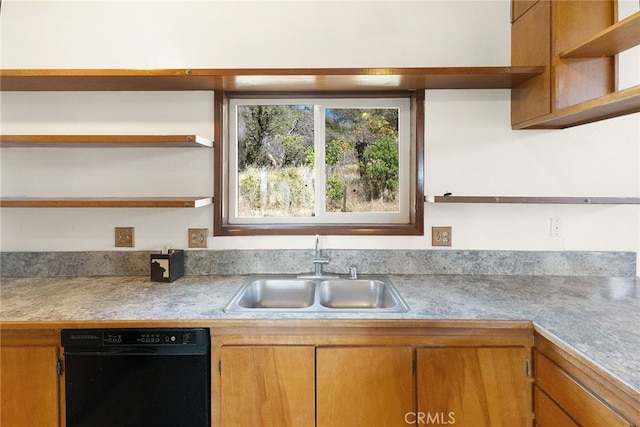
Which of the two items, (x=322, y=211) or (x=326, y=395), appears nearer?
(x=326, y=395)

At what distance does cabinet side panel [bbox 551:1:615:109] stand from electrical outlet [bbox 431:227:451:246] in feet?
2.57

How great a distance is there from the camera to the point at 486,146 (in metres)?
1.96

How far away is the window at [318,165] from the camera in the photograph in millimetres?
2092

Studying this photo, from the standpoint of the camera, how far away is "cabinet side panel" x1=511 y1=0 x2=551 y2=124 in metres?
1.63

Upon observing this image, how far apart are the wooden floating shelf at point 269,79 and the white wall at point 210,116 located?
0.11 m

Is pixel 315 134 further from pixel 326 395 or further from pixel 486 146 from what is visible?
pixel 326 395

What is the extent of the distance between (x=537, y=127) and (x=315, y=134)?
3.97 feet

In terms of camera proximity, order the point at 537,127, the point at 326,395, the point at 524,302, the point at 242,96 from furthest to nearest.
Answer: the point at 242,96
the point at 537,127
the point at 524,302
the point at 326,395

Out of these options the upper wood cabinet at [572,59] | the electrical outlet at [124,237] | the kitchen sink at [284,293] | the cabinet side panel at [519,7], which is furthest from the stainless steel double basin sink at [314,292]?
the cabinet side panel at [519,7]

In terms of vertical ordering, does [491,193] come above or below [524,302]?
above

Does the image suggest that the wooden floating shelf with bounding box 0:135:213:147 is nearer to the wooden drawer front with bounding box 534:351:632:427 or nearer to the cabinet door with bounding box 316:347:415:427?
the cabinet door with bounding box 316:347:415:427

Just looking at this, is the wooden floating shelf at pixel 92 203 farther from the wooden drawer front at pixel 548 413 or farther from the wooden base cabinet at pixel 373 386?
the wooden drawer front at pixel 548 413

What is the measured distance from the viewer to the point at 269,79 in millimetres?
1748

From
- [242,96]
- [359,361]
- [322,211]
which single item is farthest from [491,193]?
[242,96]
